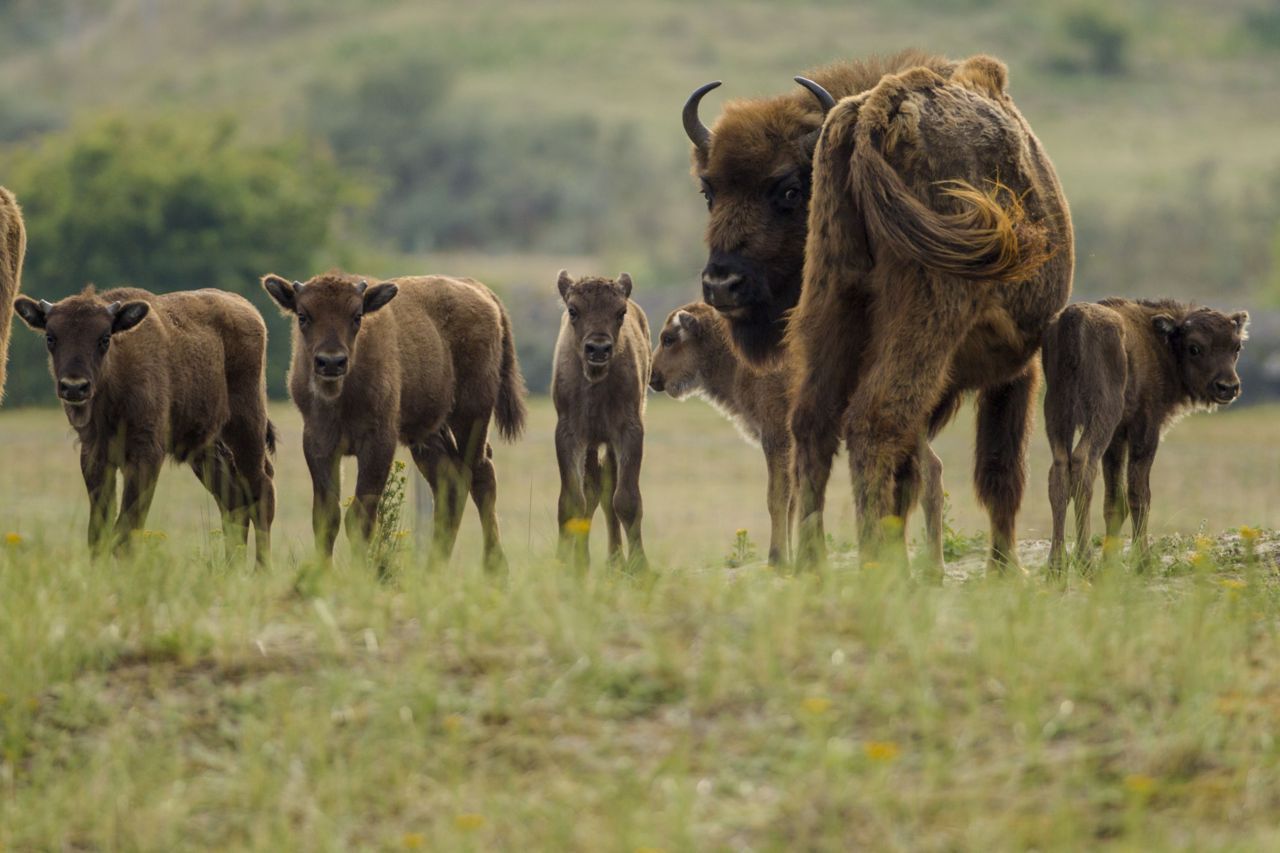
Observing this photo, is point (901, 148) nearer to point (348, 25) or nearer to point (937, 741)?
point (937, 741)

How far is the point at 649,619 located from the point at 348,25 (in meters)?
112

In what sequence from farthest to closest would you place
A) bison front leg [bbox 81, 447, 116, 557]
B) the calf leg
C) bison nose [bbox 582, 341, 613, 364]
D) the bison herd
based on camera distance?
bison nose [bbox 582, 341, 613, 364] → the calf leg → bison front leg [bbox 81, 447, 116, 557] → the bison herd

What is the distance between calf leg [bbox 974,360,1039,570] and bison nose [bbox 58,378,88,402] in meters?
4.55

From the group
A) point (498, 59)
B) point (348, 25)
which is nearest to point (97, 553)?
point (498, 59)

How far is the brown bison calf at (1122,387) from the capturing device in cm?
897

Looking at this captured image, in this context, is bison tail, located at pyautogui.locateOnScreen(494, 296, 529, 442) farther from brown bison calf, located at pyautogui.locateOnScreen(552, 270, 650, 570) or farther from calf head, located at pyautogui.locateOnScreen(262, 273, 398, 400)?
calf head, located at pyautogui.locateOnScreen(262, 273, 398, 400)

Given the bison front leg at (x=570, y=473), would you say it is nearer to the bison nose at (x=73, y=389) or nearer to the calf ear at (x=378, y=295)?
the calf ear at (x=378, y=295)

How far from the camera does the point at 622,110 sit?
9212 centimetres

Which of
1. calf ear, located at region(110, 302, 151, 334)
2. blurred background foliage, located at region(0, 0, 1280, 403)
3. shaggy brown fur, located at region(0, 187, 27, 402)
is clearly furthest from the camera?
blurred background foliage, located at region(0, 0, 1280, 403)

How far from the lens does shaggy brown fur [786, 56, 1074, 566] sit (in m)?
7.77

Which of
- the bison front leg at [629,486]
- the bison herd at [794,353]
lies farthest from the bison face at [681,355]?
the bison front leg at [629,486]

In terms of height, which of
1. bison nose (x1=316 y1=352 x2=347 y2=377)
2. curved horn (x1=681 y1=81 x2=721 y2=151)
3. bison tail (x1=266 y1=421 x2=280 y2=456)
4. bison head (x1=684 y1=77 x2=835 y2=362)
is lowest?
bison tail (x1=266 y1=421 x2=280 y2=456)

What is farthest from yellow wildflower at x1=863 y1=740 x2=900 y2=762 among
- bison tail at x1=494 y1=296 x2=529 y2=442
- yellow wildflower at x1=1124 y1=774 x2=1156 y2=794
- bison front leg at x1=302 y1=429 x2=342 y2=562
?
bison tail at x1=494 y1=296 x2=529 y2=442

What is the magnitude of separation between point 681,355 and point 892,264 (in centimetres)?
533
